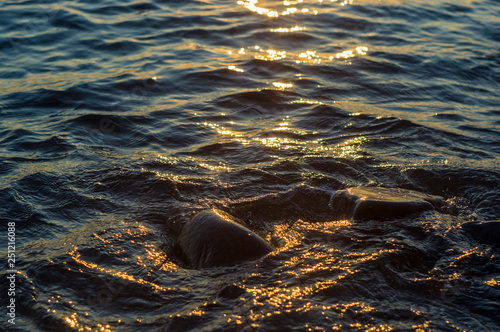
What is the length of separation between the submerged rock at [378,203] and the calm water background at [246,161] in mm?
91

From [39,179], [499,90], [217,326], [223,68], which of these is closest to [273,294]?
[217,326]

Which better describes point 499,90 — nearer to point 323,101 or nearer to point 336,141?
point 323,101

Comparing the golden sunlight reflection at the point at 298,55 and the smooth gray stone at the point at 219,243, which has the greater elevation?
the golden sunlight reflection at the point at 298,55

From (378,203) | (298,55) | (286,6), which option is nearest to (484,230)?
(378,203)

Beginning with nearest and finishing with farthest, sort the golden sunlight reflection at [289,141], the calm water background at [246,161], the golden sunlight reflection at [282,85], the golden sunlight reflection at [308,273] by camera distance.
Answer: the golden sunlight reflection at [308,273]
the calm water background at [246,161]
the golden sunlight reflection at [289,141]
the golden sunlight reflection at [282,85]

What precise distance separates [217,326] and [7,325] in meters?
1.24

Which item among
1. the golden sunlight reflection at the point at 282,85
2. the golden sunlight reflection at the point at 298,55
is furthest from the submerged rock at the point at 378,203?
the golden sunlight reflection at the point at 298,55

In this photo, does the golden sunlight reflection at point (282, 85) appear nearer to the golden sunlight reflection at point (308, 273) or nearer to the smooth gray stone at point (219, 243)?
the golden sunlight reflection at point (308, 273)

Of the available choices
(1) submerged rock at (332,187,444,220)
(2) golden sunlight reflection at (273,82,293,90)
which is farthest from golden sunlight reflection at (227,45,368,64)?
(1) submerged rock at (332,187,444,220)

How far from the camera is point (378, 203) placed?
4.22 meters

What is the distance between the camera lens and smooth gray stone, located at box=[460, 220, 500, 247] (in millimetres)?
3877

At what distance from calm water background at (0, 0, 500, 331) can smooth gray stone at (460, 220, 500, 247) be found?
0.27 ft

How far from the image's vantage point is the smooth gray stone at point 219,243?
11.9 feet

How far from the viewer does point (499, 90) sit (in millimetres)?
7629
